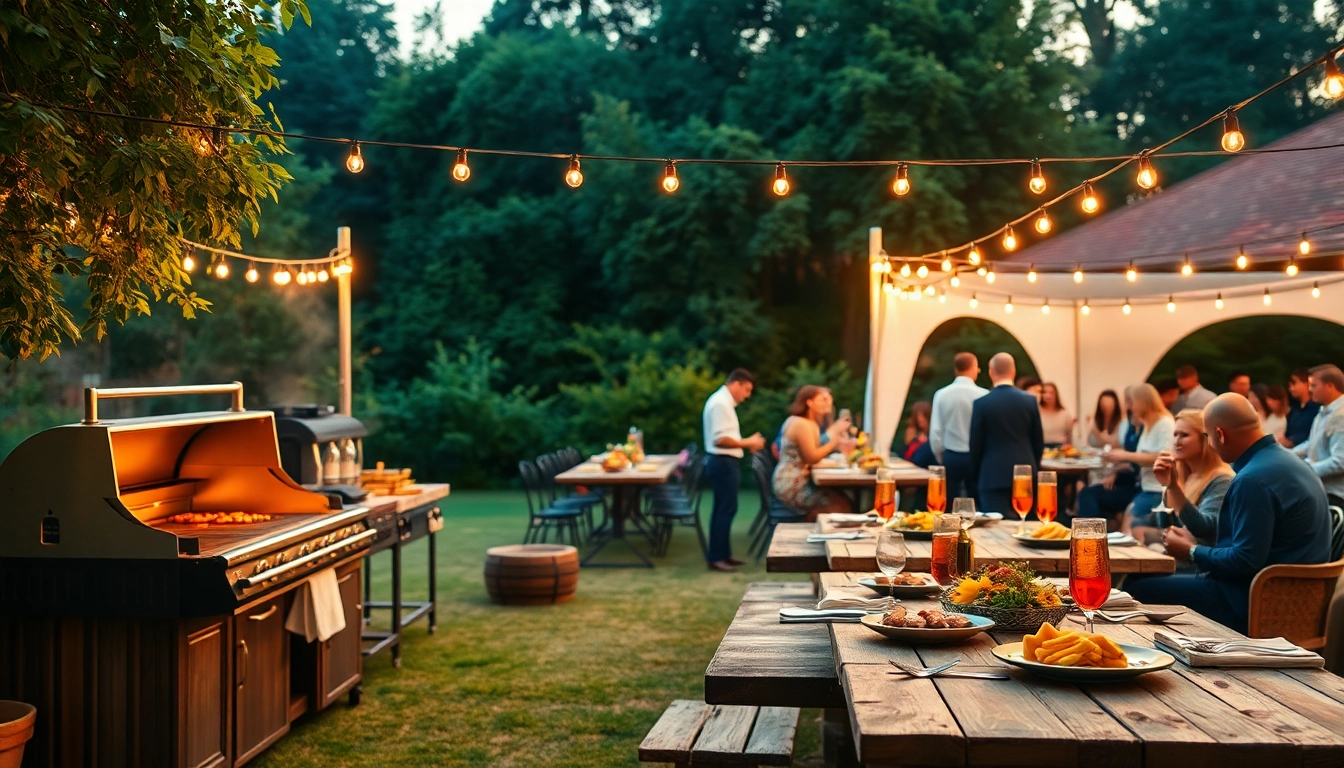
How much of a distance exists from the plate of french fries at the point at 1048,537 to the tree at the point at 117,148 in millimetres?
3483

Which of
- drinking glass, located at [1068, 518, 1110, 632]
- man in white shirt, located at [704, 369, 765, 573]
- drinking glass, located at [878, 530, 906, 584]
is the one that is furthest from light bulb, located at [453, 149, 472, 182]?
man in white shirt, located at [704, 369, 765, 573]

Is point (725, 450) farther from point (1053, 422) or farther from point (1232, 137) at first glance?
point (1232, 137)

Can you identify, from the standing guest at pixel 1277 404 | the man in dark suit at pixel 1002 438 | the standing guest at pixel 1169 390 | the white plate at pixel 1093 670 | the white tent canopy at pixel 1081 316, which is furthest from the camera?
the white tent canopy at pixel 1081 316

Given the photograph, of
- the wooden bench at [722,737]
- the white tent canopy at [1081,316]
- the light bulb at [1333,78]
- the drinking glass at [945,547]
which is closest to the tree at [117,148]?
the wooden bench at [722,737]

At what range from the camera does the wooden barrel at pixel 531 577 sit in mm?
8516

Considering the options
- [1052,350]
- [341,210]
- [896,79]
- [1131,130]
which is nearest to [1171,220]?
[1052,350]

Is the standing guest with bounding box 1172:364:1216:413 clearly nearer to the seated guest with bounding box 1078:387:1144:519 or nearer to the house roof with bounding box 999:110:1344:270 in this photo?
the seated guest with bounding box 1078:387:1144:519

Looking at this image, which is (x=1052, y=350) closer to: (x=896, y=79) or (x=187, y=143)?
(x=896, y=79)

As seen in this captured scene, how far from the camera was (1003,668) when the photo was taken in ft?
8.71

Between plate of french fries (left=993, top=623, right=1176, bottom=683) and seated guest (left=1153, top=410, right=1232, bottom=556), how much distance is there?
277cm

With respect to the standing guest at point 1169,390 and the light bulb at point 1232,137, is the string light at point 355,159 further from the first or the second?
the standing guest at point 1169,390

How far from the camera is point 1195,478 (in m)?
5.55

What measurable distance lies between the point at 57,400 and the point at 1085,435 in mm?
17352

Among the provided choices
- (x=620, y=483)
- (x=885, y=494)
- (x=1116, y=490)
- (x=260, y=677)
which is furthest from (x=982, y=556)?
(x=1116, y=490)
